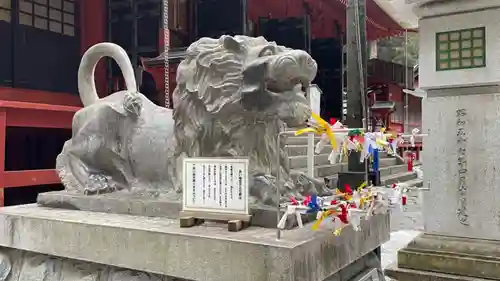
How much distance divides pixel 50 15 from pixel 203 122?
7.35m

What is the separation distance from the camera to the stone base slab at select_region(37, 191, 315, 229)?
89.9 inches

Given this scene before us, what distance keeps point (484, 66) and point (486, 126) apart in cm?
50

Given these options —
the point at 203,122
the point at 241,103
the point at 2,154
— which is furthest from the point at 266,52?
the point at 2,154

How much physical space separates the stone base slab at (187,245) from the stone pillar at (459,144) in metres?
1.33

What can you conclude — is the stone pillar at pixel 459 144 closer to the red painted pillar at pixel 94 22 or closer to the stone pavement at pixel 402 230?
the stone pavement at pixel 402 230

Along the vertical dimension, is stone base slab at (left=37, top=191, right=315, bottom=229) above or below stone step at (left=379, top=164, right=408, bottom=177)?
above

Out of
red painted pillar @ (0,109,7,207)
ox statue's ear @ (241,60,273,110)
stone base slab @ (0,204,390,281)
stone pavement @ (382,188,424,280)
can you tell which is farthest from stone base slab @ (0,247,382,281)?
red painted pillar @ (0,109,7,207)

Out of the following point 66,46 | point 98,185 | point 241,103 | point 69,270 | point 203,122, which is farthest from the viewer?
point 66,46

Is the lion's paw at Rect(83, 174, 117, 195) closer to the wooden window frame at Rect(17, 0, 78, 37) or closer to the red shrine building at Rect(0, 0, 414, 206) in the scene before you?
the red shrine building at Rect(0, 0, 414, 206)

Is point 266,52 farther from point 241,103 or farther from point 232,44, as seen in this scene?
point 241,103

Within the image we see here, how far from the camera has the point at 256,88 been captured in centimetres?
229

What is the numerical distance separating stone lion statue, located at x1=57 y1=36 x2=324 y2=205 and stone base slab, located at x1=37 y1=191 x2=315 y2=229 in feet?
0.29

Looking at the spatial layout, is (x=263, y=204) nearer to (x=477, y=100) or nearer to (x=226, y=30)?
(x=477, y=100)

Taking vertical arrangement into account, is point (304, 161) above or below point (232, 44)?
below
